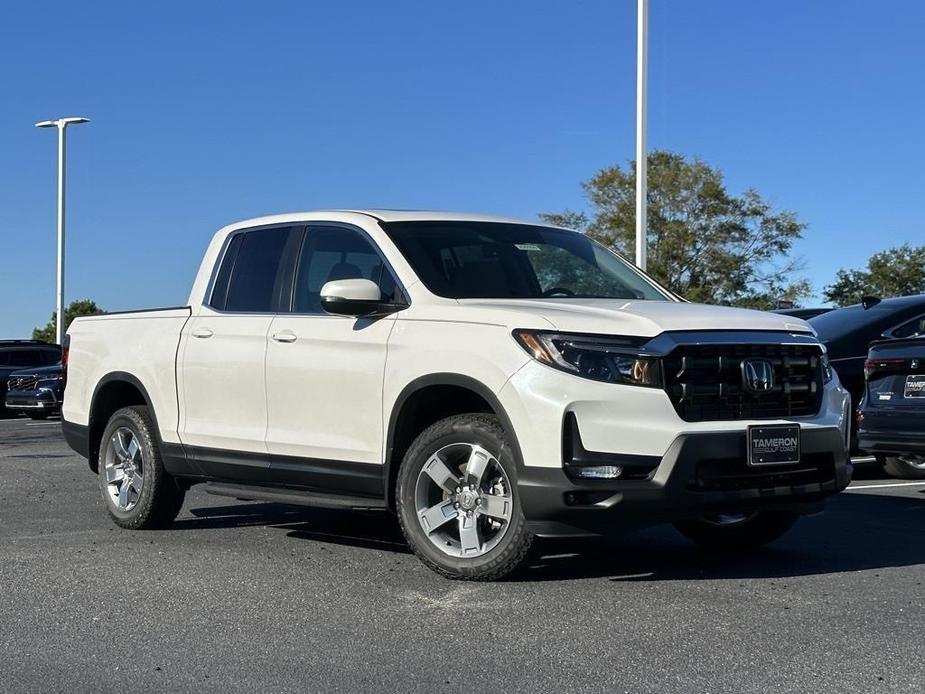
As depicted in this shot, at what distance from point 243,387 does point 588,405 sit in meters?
2.44

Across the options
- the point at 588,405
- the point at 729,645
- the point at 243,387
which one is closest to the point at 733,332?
the point at 588,405

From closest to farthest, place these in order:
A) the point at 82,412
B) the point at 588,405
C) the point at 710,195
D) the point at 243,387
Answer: the point at 588,405 → the point at 243,387 → the point at 82,412 → the point at 710,195

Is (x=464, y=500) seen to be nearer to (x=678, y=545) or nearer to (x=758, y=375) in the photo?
(x=758, y=375)

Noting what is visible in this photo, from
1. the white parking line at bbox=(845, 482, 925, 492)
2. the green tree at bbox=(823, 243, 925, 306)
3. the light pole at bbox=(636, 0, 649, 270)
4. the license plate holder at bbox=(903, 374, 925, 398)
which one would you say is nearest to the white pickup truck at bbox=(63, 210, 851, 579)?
the license plate holder at bbox=(903, 374, 925, 398)

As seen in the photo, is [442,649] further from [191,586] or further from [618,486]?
[191,586]

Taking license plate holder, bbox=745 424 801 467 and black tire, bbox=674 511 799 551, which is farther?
black tire, bbox=674 511 799 551

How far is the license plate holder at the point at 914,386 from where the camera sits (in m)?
9.41

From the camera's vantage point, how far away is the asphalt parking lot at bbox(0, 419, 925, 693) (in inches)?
173

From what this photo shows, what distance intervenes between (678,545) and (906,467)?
15.6 ft

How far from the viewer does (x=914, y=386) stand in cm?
948

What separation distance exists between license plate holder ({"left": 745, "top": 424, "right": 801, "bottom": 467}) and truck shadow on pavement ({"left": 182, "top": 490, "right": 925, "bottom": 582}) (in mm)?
674

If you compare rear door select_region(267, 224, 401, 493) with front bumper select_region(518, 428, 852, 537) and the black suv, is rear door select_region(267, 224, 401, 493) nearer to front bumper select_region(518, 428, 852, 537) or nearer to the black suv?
front bumper select_region(518, 428, 852, 537)

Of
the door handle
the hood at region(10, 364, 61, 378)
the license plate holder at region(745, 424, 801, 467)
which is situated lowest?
the hood at region(10, 364, 61, 378)

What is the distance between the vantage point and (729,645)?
4.75m
